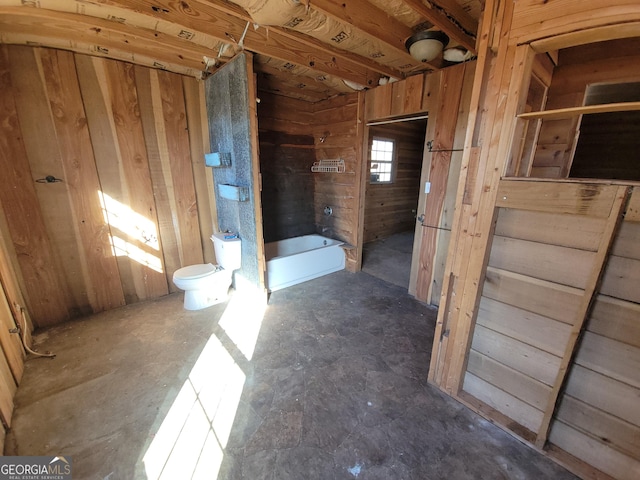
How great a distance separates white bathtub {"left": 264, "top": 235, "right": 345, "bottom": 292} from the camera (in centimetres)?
301

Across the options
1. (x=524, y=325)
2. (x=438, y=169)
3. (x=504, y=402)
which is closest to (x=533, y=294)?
(x=524, y=325)

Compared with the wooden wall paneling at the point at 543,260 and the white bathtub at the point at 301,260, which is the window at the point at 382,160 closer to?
the white bathtub at the point at 301,260

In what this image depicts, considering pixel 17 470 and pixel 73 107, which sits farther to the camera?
pixel 73 107

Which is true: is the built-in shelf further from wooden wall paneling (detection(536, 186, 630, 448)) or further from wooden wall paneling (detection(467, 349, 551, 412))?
wooden wall paneling (detection(467, 349, 551, 412))

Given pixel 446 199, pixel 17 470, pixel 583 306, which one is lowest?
pixel 17 470

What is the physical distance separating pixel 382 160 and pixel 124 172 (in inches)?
163

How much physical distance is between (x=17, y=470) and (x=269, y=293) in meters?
1.97

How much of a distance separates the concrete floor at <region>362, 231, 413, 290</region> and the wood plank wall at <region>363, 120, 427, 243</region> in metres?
0.28

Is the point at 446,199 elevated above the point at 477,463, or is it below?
above

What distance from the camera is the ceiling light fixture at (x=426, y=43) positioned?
186 cm

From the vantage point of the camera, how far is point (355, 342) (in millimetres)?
2111

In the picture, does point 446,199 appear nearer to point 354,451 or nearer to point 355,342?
point 355,342

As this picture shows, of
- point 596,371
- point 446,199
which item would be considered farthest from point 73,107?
point 596,371

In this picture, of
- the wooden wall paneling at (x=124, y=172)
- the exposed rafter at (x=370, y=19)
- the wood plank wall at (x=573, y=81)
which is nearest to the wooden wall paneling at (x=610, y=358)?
the wood plank wall at (x=573, y=81)
